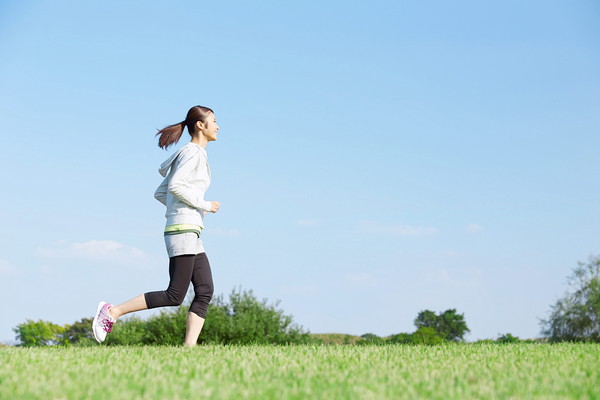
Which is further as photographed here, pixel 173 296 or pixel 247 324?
pixel 247 324

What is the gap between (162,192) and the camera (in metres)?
8.13

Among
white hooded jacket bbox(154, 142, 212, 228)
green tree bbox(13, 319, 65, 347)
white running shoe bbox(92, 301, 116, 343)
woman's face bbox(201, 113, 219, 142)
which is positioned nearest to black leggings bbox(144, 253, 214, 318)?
white hooded jacket bbox(154, 142, 212, 228)

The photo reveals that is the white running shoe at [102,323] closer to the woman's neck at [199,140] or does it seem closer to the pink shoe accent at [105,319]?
the pink shoe accent at [105,319]

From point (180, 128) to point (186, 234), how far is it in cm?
158

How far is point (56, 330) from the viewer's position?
137 feet

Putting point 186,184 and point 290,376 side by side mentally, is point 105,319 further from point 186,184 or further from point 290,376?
point 290,376

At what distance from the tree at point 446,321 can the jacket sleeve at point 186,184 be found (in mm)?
29174

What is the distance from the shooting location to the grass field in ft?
13.8

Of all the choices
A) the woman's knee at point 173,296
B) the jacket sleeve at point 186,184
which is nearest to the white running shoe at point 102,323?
the woman's knee at point 173,296

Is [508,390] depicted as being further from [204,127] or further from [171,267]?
[204,127]

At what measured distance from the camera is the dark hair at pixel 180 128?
8141 mm

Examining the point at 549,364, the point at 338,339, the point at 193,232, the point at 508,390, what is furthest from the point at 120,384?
the point at 338,339

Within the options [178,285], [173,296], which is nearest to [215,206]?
[178,285]

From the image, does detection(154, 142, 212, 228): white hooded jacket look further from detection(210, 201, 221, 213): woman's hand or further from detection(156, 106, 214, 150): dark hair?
detection(156, 106, 214, 150): dark hair
